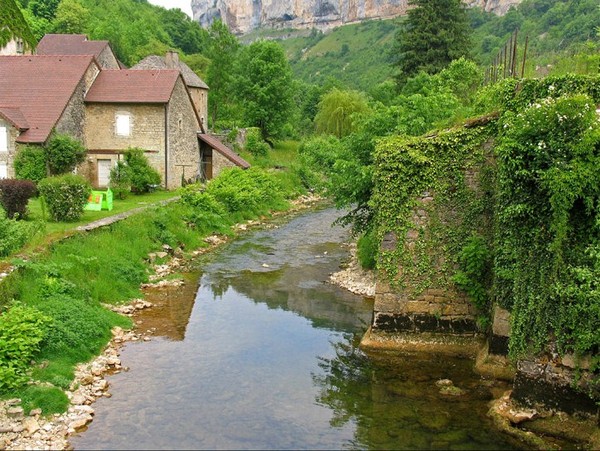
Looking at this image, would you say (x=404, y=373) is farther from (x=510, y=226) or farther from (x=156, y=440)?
(x=156, y=440)

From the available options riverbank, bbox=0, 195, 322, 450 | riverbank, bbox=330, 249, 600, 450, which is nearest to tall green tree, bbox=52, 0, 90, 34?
riverbank, bbox=0, 195, 322, 450

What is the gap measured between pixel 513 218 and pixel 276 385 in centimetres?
550

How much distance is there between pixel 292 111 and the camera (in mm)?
51250

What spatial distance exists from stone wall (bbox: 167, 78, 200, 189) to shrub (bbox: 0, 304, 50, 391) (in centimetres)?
2001

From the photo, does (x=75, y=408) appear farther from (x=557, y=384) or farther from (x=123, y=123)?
(x=123, y=123)

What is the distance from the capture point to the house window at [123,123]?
100 feet

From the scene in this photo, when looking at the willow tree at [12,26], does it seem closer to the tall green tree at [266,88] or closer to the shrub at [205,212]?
the tall green tree at [266,88]

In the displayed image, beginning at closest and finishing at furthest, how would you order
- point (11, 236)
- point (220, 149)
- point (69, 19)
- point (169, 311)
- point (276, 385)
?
point (276, 385)
point (11, 236)
point (169, 311)
point (220, 149)
point (69, 19)

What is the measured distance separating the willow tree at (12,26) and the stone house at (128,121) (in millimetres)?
8501

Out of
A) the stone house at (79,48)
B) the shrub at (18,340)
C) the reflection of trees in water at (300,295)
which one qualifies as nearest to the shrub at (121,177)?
the reflection of trees in water at (300,295)

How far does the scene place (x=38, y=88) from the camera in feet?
95.3

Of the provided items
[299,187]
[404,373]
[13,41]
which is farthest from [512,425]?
[13,41]

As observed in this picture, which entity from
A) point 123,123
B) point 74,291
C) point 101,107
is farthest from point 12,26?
point 74,291

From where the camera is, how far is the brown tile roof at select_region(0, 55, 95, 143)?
27234 mm
